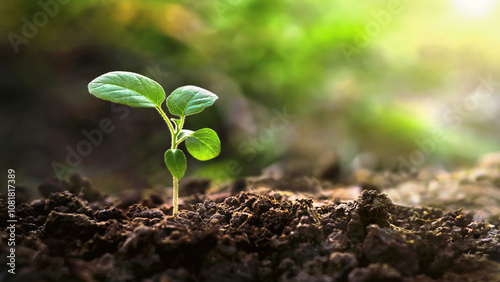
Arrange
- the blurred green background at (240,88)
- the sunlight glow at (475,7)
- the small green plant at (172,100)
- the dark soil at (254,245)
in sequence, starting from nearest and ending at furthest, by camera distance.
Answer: the dark soil at (254,245) → the small green plant at (172,100) → the blurred green background at (240,88) → the sunlight glow at (475,7)

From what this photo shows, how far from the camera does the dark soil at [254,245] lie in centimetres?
70

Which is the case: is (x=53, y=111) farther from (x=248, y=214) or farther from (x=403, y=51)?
(x=403, y=51)

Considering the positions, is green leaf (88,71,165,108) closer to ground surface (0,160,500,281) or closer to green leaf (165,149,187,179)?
green leaf (165,149,187,179)

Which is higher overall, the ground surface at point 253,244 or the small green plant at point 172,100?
the small green plant at point 172,100

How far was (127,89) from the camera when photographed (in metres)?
0.84

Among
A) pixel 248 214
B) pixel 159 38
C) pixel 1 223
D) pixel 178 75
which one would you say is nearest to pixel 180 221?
→ pixel 248 214

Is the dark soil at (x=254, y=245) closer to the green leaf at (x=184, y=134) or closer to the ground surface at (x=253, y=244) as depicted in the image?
the ground surface at (x=253, y=244)

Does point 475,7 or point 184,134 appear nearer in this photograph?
point 184,134

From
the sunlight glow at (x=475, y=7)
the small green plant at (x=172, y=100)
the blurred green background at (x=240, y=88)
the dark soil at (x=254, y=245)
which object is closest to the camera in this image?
the dark soil at (x=254, y=245)

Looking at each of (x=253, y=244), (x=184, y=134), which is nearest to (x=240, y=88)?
(x=184, y=134)

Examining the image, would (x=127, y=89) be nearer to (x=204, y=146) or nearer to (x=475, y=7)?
(x=204, y=146)

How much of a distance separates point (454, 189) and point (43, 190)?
135cm

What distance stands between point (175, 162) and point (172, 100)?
14 cm

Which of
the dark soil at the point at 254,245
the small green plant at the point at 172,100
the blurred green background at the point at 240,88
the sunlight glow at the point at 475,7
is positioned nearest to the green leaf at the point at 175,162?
the small green plant at the point at 172,100
